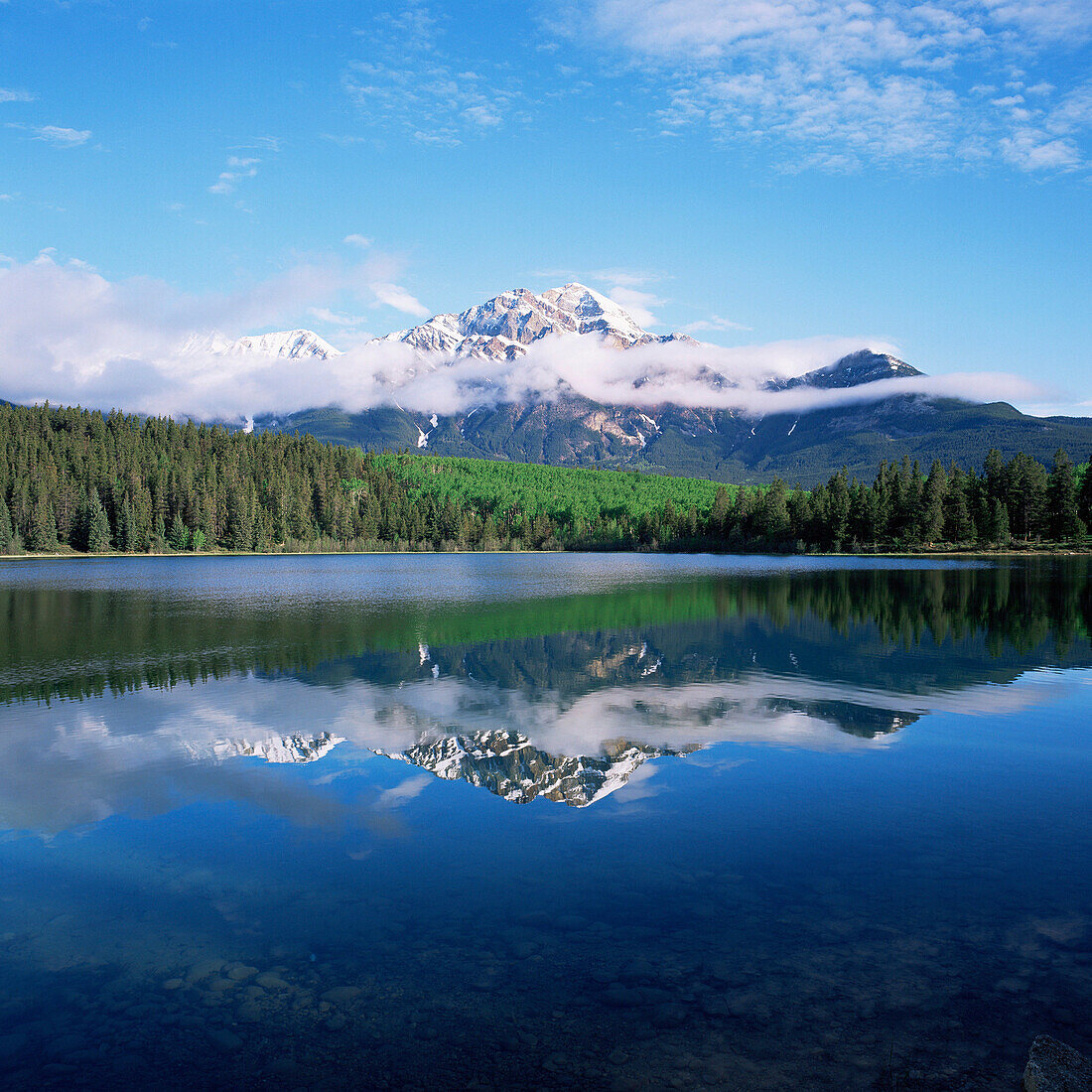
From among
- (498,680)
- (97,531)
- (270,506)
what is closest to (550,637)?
(498,680)

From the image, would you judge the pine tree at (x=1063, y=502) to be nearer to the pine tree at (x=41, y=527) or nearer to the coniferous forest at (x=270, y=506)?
the coniferous forest at (x=270, y=506)

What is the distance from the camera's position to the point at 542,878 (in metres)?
11.8

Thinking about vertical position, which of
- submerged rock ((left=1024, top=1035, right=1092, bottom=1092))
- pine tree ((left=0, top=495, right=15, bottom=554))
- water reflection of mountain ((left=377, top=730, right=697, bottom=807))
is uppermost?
pine tree ((left=0, top=495, right=15, bottom=554))

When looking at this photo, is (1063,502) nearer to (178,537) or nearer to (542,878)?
(542,878)

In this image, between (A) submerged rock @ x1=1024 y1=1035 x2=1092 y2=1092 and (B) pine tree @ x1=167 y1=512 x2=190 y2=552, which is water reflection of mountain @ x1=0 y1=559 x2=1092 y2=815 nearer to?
(A) submerged rock @ x1=1024 y1=1035 x2=1092 y2=1092

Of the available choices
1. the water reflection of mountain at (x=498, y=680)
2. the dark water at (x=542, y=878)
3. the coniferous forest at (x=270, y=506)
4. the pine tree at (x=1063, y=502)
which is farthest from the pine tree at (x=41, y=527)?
the pine tree at (x=1063, y=502)

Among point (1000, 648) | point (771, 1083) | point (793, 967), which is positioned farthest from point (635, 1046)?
point (1000, 648)

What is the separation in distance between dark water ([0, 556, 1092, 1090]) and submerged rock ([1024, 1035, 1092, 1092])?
0.42 meters

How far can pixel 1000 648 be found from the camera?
1352 inches

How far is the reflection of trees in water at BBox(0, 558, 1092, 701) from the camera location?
29422mm

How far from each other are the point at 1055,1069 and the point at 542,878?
Answer: 21.9 ft

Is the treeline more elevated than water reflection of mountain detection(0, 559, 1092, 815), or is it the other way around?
the treeline

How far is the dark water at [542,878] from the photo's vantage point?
26.2ft

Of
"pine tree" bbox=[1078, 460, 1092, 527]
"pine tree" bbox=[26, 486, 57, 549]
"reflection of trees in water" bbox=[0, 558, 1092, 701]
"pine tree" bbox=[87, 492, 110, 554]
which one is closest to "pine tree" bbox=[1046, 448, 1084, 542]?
"pine tree" bbox=[1078, 460, 1092, 527]
